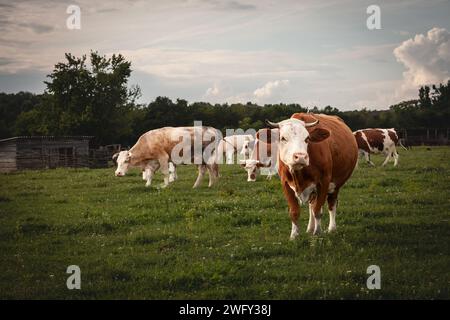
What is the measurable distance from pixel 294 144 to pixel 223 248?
2.33 m

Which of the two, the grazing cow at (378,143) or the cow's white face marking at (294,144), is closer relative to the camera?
the cow's white face marking at (294,144)

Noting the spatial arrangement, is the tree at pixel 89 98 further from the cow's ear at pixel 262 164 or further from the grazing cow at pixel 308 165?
the grazing cow at pixel 308 165

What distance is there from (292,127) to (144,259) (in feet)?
11.9

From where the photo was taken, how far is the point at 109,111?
66.0m

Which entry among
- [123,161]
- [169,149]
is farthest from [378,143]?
[123,161]

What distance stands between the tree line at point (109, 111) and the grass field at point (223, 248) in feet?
161

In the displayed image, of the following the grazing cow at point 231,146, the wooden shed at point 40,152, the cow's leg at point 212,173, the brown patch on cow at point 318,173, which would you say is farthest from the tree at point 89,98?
the brown patch on cow at point 318,173

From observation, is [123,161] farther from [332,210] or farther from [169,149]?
[332,210]

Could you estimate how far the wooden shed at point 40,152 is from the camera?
4653 centimetres

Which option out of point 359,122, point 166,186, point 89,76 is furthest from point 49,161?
point 359,122

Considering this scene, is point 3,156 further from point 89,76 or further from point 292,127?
point 292,127

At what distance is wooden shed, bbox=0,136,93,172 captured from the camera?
46531 mm
